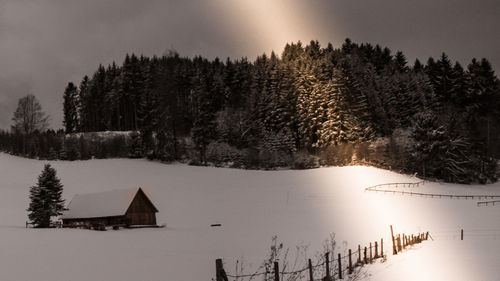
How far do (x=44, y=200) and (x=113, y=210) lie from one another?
6226 mm

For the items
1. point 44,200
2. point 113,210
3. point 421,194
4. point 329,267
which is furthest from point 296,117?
point 329,267

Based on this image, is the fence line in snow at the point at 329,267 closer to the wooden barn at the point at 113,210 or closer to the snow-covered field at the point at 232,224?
the snow-covered field at the point at 232,224

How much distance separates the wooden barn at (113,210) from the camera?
44000 millimetres

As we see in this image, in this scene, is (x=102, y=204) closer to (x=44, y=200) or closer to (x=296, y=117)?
(x=44, y=200)

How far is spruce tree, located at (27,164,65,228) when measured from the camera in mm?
42188

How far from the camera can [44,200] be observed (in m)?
43.2

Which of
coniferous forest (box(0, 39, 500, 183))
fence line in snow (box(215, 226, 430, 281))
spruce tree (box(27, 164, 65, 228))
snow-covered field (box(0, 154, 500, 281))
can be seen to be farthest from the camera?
coniferous forest (box(0, 39, 500, 183))

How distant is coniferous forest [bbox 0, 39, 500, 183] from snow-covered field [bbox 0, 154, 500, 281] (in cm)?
654

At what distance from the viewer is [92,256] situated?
20.2 m

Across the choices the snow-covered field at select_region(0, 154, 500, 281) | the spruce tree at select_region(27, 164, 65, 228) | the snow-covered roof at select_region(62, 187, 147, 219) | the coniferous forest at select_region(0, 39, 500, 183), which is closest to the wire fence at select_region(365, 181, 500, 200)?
the snow-covered field at select_region(0, 154, 500, 281)

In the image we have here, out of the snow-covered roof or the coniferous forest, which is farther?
the coniferous forest

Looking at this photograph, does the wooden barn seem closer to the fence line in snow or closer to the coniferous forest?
the fence line in snow

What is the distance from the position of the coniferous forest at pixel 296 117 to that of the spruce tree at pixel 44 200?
36.1 m

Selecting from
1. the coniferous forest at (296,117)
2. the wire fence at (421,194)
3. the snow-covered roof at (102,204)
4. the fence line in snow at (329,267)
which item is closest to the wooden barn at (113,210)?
the snow-covered roof at (102,204)
